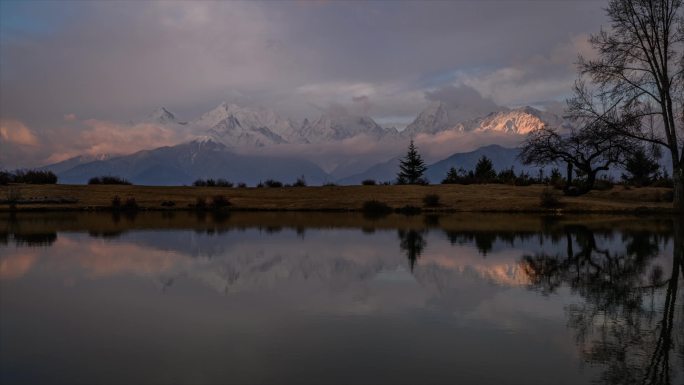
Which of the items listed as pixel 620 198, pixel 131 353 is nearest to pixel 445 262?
pixel 131 353

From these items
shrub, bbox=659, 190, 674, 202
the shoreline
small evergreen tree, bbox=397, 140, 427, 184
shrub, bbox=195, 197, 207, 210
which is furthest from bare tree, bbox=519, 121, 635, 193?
small evergreen tree, bbox=397, 140, 427, 184

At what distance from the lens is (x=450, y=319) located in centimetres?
1176

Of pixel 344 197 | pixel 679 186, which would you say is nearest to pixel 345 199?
pixel 344 197

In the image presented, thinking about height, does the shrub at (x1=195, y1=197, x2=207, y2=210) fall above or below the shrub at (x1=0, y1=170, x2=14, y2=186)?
below

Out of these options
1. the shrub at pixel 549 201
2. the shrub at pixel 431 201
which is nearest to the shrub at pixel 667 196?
the shrub at pixel 549 201

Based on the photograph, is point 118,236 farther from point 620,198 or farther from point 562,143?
point 620,198

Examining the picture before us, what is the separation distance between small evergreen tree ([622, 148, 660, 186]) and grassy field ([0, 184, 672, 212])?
7782 millimetres

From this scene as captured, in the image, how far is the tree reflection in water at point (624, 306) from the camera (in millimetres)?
9016

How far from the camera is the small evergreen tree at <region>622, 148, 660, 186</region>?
2456 inches

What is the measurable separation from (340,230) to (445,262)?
1338cm

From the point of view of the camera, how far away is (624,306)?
42.0 feet

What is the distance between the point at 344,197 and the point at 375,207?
5.77 meters

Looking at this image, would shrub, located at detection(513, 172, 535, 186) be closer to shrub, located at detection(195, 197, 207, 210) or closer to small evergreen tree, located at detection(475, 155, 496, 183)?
small evergreen tree, located at detection(475, 155, 496, 183)

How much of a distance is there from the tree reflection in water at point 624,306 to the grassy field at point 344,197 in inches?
991
